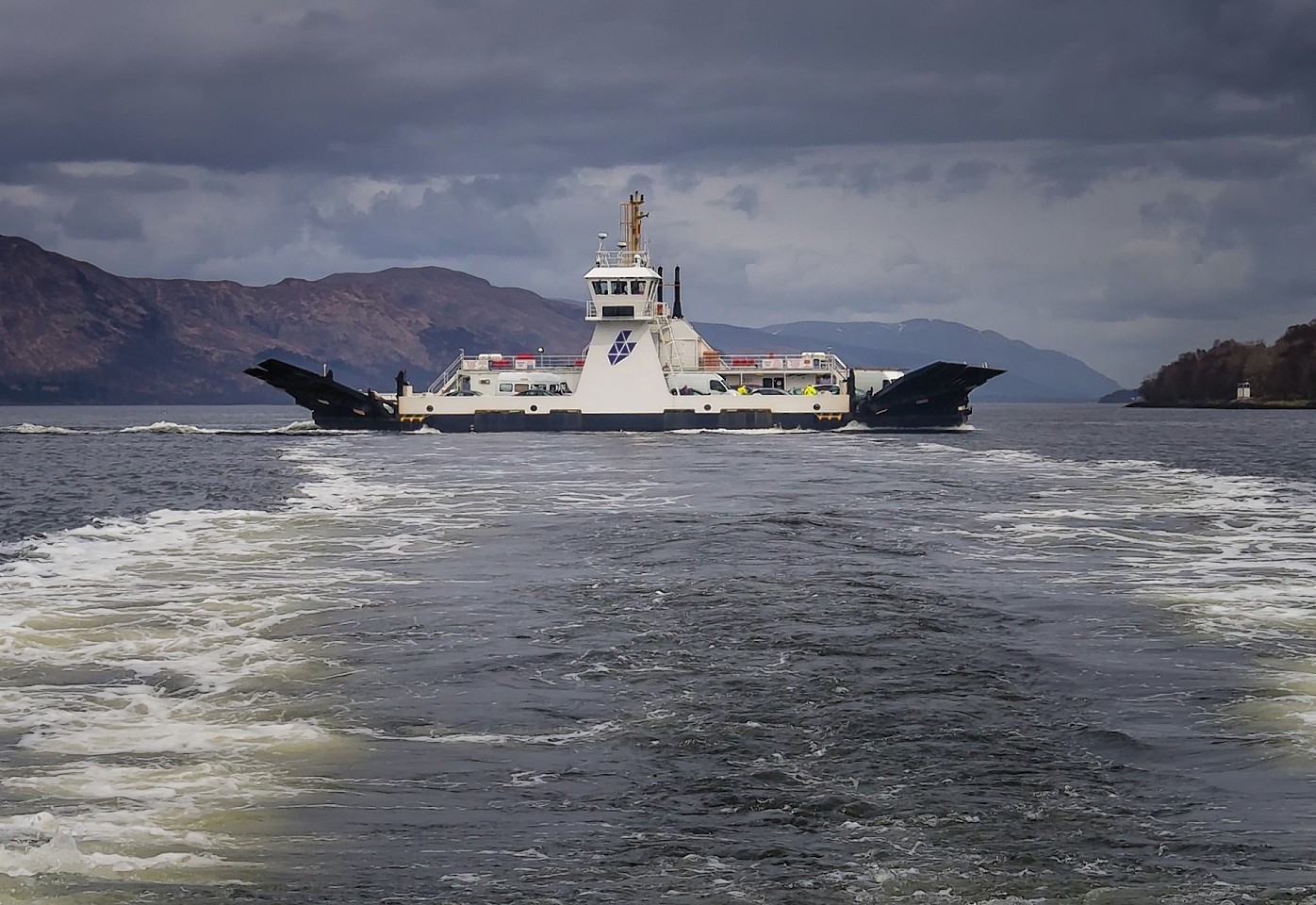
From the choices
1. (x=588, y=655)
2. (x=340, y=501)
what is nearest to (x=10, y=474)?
(x=340, y=501)

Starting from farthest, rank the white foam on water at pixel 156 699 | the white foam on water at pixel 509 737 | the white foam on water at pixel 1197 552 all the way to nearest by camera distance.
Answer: the white foam on water at pixel 1197 552 → the white foam on water at pixel 509 737 → the white foam on water at pixel 156 699

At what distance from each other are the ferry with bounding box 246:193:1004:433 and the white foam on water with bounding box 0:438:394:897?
59.5 meters

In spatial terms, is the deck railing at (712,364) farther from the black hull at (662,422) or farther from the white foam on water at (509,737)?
the white foam on water at (509,737)

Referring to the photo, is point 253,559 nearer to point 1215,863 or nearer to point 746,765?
point 746,765

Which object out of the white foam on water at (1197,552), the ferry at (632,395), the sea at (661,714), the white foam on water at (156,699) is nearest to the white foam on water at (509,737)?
the sea at (661,714)

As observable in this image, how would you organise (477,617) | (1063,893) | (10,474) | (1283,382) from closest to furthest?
(1063,893)
(477,617)
(10,474)
(1283,382)

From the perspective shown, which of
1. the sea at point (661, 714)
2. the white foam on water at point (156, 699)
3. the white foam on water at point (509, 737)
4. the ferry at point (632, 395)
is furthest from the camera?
the ferry at point (632, 395)

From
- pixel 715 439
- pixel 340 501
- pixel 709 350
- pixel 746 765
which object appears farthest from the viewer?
pixel 709 350

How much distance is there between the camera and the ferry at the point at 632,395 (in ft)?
272

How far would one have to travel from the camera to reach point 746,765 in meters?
9.82

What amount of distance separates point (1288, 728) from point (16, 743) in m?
10.4

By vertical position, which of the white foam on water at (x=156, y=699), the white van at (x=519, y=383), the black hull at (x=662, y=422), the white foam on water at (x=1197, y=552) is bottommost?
the white foam on water at (x=156, y=699)

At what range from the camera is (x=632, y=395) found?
274ft

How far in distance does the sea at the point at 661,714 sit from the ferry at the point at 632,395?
54998 millimetres
